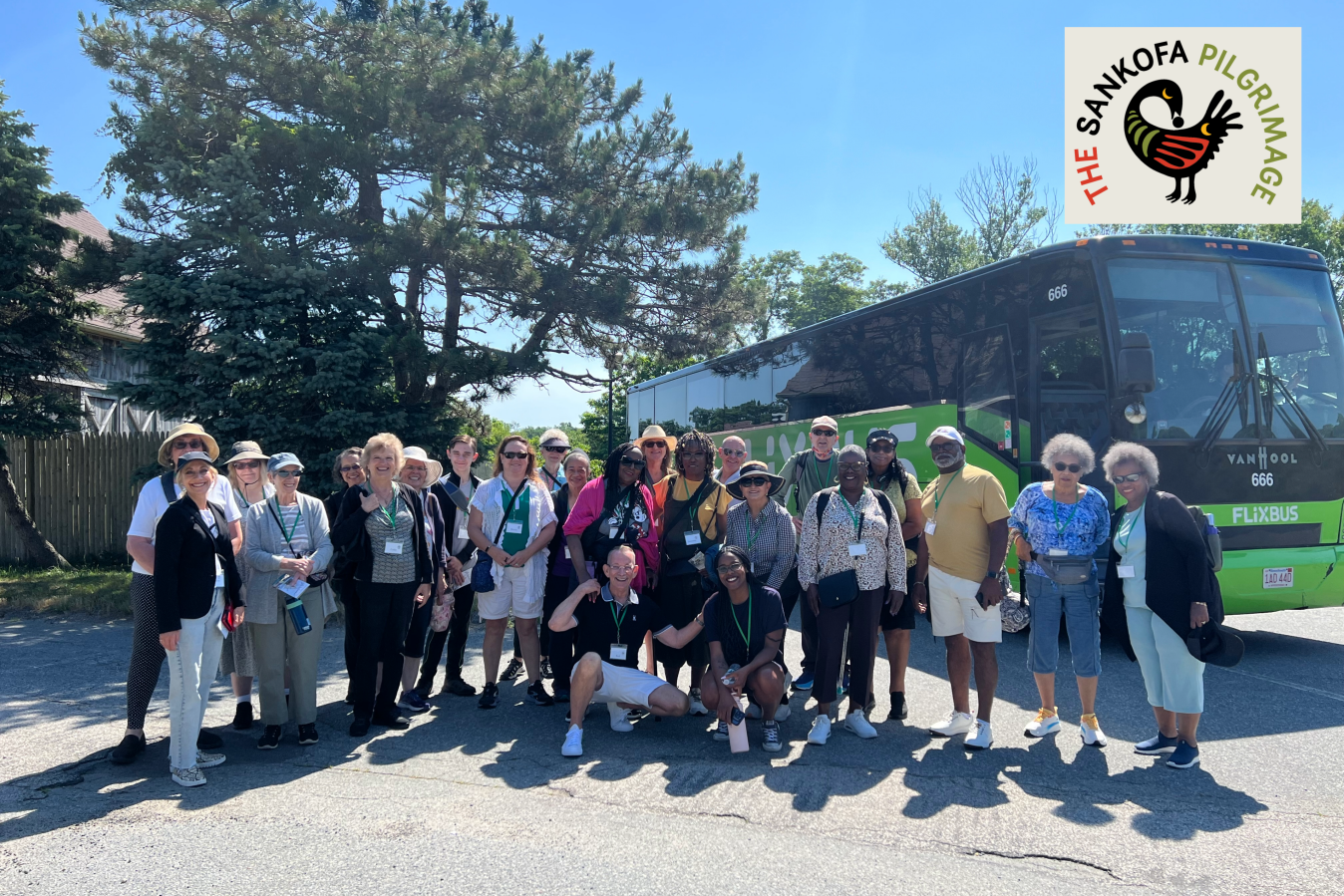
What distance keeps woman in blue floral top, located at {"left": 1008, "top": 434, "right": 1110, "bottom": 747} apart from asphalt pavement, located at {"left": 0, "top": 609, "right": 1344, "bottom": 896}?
0.31 metres

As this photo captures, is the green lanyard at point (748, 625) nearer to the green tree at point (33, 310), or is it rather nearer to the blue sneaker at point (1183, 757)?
the blue sneaker at point (1183, 757)

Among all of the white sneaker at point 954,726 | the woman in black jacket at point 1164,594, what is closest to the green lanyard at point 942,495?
the woman in black jacket at point 1164,594

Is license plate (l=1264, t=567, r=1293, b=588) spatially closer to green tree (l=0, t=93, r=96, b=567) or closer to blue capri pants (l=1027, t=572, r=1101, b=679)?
blue capri pants (l=1027, t=572, r=1101, b=679)

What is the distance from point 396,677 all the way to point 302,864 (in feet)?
6.84

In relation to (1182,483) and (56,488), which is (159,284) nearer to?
(56,488)

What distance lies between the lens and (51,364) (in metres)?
13.9

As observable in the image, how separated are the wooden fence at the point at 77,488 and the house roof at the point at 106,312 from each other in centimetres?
196

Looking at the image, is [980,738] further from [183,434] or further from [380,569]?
[183,434]

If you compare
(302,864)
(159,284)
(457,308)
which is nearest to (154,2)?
(159,284)

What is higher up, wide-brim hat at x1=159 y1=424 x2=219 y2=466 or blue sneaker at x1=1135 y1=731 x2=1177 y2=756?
wide-brim hat at x1=159 y1=424 x2=219 y2=466

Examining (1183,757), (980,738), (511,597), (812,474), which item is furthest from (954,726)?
(511,597)

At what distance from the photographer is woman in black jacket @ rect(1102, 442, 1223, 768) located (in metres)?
4.90

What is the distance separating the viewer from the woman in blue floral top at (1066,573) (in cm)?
532

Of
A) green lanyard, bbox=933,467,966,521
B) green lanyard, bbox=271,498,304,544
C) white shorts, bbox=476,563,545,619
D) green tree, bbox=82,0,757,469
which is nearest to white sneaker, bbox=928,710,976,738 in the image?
green lanyard, bbox=933,467,966,521
